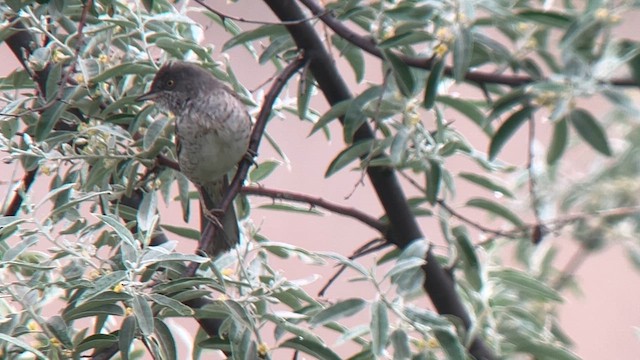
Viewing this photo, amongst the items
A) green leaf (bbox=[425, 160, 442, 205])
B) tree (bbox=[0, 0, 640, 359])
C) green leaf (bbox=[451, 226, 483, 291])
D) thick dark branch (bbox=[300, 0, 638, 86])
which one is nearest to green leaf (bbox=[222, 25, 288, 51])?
tree (bbox=[0, 0, 640, 359])

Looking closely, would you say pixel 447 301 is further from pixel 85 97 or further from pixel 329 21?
pixel 85 97

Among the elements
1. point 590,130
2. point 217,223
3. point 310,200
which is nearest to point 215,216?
point 217,223

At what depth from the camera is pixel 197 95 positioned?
7.00ft

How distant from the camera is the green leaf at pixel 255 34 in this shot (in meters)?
1.64

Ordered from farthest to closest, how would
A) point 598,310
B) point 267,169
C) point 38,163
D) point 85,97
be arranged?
point 598,310
point 267,169
point 85,97
point 38,163

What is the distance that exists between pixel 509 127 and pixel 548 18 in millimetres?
163

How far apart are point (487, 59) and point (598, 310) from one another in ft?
7.29

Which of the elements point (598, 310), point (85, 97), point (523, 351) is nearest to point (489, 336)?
point (523, 351)

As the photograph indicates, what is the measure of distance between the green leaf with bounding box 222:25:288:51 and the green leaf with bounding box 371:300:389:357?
52 centimetres

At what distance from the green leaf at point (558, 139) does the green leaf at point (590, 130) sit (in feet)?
0.18

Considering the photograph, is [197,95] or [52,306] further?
[52,306]

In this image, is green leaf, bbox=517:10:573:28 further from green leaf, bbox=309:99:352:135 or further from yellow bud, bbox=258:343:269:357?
yellow bud, bbox=258:343:269:357

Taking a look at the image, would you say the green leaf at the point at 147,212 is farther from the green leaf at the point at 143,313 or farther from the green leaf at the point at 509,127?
the green leaf at the point at 509,127

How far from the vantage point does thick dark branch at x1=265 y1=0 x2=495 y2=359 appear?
1.58 meters
